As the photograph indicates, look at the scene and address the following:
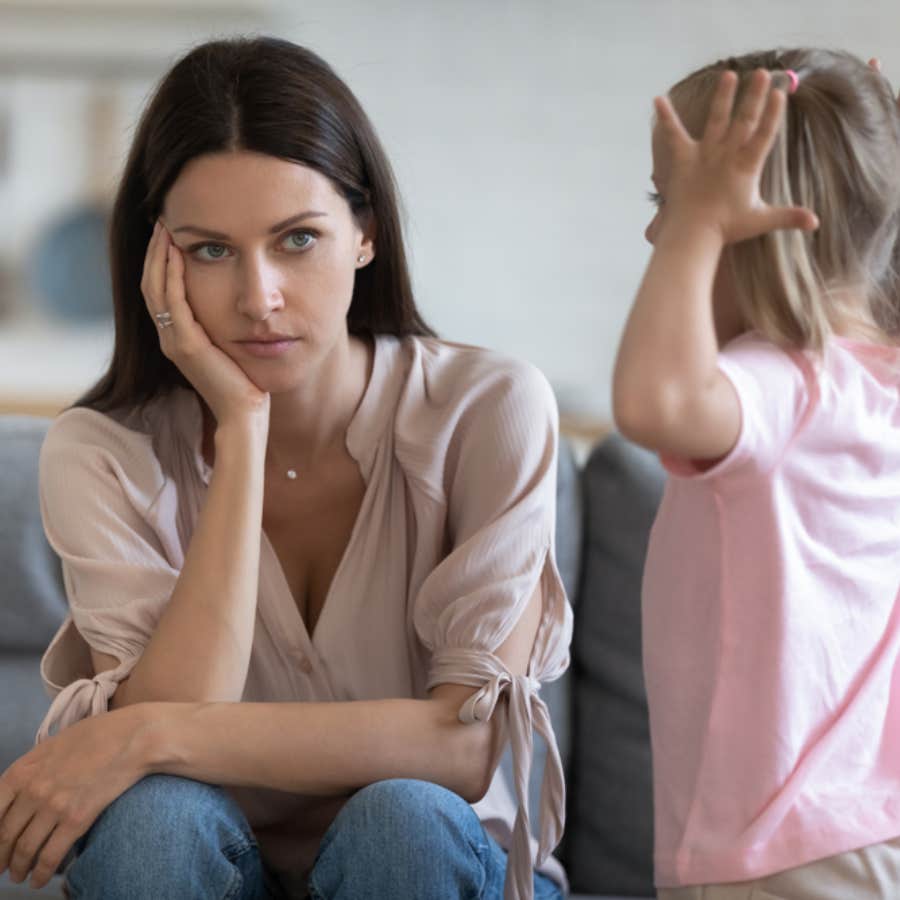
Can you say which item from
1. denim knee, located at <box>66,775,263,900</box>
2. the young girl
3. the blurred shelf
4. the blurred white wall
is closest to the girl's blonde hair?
the young girl

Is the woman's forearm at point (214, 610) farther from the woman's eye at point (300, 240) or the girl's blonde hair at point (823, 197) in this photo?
the girl's blonde hair at point (823, 197)

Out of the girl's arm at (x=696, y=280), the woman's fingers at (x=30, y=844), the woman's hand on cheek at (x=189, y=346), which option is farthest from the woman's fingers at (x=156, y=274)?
the girl's arm at (x=696, y=280)

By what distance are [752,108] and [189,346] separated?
2.31ft

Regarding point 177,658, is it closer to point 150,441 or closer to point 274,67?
point 150,441

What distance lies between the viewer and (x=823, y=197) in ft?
3.64

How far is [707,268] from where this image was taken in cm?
103

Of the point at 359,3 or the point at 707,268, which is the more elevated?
the point at 359,3

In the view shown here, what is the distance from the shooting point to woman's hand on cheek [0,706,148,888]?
4.39ft

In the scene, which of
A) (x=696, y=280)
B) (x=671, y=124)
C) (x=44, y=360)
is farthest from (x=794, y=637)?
(x=44, y=360)

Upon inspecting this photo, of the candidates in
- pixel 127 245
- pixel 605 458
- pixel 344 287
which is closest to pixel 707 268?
pixel 344 287

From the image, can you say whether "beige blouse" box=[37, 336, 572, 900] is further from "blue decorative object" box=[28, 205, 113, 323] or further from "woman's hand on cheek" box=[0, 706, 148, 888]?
"blue decorative object" box=[28, 205, 113, 323]

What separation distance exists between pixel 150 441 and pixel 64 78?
1826 mm

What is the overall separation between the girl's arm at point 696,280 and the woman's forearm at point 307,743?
47cm

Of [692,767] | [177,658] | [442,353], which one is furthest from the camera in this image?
[442,353]
